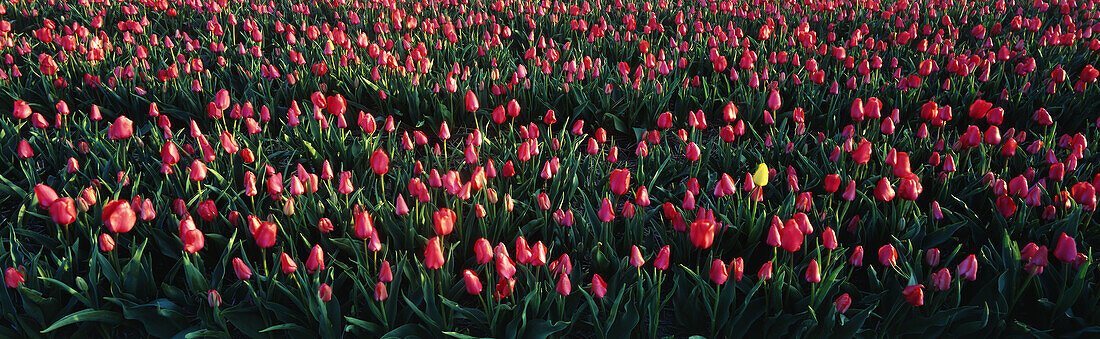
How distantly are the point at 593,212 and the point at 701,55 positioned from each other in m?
2.18

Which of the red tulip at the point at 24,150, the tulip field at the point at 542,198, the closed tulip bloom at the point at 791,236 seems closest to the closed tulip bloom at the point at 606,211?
the tulip field at the point at 542,198

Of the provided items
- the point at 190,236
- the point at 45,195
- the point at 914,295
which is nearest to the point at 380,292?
the point at 190,236

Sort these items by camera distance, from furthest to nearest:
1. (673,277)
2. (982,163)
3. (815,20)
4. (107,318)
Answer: (815,20), (982,163), (673,277), (107,318)

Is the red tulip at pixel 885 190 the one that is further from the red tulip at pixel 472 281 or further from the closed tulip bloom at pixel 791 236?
the red tulip at pixel 472 281

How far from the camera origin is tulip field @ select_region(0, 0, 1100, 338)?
1.75 m

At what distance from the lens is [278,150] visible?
288 centimetres

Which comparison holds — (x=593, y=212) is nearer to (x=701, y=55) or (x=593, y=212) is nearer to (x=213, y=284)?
(x=213, y=284)

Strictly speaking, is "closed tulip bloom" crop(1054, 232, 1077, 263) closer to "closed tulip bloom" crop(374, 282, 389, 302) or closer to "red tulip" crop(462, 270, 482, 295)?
"red tulip" crop(462, 270, 482, 295)

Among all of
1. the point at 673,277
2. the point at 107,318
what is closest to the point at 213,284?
the point at 107,318

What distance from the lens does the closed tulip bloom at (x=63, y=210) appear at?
5.78 feet

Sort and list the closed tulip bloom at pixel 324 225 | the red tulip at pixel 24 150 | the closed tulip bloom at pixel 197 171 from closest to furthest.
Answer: the closed tulip bloom at pixel 324 225, the closed tulip bloom at pixel 197 171, the red tulip at pixel 24 150

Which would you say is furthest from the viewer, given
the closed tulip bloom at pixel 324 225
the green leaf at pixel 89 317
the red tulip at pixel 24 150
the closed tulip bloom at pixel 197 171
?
the red tulip at pixel 24 150

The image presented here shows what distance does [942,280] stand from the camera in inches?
67.6

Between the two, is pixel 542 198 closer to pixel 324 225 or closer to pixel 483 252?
pixel 483 252
